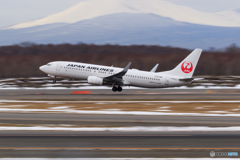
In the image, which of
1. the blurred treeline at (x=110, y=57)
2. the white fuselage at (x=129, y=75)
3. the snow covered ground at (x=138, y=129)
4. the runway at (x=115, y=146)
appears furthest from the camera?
the blurred treeline at (x=110, y=57)

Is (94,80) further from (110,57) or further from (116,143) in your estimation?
(110,57)

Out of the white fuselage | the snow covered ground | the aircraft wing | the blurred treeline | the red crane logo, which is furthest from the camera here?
Answer: the blurred treeline

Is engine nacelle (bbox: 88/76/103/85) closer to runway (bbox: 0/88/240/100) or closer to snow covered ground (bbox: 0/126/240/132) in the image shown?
runway (bbox: 0/88/240/100)

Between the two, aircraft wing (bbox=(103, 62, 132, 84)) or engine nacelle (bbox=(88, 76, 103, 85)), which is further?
aircraft wing (bbox=(103, 62, 132, 84))

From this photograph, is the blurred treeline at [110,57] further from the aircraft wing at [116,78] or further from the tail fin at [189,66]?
the tail fin at [189,66]

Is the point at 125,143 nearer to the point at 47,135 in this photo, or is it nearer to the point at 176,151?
the point at 176,151

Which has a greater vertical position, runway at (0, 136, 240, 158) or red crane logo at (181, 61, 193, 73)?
red crane logo at (181, 61, 193, 73)

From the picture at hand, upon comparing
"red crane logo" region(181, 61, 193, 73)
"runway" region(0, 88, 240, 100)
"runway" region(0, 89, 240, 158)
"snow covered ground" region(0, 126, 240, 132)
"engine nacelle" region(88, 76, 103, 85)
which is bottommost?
"runway" region(0, 88, 240, 100)


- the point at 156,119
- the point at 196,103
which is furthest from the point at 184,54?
the point at 156,119

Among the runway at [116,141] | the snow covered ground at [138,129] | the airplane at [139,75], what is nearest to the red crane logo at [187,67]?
the airplane at [139,75]

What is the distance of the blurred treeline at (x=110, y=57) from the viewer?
68.3 metres

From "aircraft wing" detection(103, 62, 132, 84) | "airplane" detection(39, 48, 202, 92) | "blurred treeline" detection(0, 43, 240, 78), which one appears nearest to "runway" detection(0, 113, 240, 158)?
"aircraft wing" detection(103, 62, 132, 84)

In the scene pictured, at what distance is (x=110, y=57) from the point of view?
77.4 metres

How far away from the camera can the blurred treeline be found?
2688 inches
